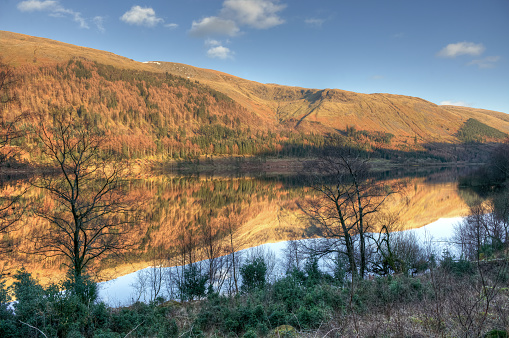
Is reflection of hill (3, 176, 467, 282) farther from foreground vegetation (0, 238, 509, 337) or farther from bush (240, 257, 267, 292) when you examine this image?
foreground vegetation (0, 238, 509, 337)

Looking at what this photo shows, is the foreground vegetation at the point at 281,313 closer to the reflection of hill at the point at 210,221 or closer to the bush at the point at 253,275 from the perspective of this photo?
the bush at the point at 253,275

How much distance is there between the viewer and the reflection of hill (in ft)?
60.3

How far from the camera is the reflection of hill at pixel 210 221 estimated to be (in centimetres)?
1838

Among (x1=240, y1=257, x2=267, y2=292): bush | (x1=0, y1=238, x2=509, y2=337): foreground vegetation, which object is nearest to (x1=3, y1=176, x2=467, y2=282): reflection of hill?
(x1=240, y1=257, x2=267, y2=292): bush

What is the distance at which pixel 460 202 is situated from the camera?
123 feet

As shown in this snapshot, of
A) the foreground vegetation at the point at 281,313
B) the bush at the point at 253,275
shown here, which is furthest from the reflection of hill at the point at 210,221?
the foreground vegetation at the point at 281,313

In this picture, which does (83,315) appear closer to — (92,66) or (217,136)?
(217,136)

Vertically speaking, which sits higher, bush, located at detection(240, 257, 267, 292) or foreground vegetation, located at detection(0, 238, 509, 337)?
foreground vegetation, located at detection(0, 238, 509, 337)

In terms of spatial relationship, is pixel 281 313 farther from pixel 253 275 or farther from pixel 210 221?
pixel 210 221

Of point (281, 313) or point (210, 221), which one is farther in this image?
point (210, 221)

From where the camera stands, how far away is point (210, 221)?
96.8 feet

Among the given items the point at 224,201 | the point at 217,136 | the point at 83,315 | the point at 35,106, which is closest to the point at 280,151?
the point at 217,136

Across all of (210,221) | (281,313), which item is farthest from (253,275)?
(210,221)

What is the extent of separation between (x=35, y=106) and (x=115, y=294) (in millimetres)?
154549
